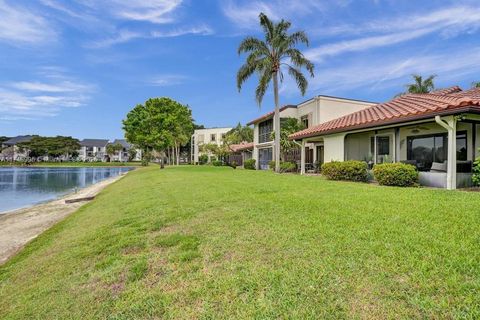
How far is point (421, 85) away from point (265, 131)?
21.4 metres

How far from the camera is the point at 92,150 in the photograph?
11000 centimetres

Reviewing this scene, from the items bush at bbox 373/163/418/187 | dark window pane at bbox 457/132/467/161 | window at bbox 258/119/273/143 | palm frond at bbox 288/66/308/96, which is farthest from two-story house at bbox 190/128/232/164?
bush at bbox 373/163/418/187

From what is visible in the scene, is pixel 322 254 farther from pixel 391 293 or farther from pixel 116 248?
pixel 116 248

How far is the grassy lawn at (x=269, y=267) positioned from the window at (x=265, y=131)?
78.5 feet

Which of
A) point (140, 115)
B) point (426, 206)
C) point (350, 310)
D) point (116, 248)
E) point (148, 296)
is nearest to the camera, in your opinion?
point (350, 310)

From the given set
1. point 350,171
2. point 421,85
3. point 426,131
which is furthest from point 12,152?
point 426,131

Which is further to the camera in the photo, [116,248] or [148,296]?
[116,248]

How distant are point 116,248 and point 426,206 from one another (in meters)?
6.79

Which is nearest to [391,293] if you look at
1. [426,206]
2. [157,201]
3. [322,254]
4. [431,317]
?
[431,317]

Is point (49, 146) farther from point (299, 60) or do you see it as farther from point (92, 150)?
point (299, 60)

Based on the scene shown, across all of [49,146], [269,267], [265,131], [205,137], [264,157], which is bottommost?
[269,267]

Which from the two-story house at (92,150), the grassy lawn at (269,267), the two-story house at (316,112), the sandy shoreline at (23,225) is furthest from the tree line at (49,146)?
the grassy lawn at (269,267)

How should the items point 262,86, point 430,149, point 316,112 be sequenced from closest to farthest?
point 430,149 < point 262,86 < point 316,112

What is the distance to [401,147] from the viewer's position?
1557 cm
